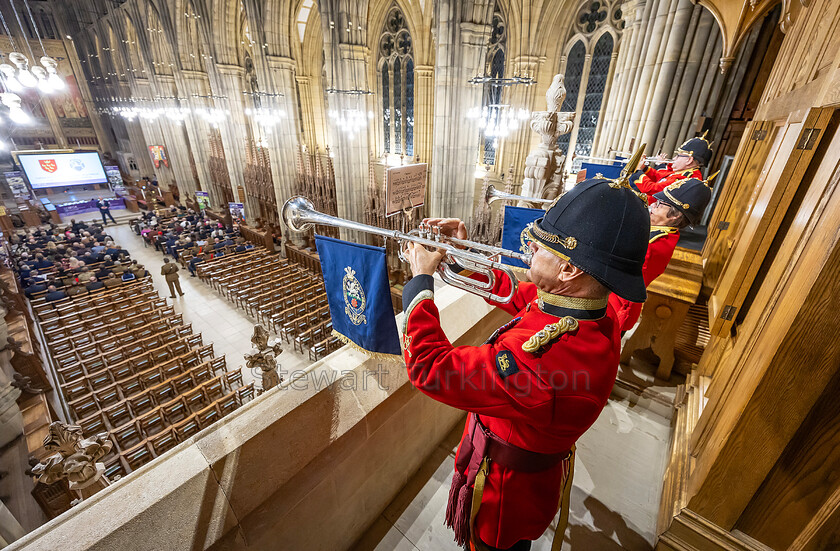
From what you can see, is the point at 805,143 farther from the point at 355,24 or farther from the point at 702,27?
the point at 355,24

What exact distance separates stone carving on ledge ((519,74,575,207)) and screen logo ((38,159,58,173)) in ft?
114

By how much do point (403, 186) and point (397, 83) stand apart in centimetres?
1774

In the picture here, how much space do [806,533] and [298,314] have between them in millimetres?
9972

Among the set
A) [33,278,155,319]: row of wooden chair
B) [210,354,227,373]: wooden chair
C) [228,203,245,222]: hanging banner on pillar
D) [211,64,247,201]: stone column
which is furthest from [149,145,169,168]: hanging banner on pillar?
[210,354,227,373]: wooden chair

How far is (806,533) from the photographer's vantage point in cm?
151

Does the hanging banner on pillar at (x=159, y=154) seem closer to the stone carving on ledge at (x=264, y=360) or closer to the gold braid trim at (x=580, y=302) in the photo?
the stone carving on ledge at (x=264, y=360)

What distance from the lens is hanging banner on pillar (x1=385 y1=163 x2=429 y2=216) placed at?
525 cm

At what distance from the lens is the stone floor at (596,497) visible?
2320mm

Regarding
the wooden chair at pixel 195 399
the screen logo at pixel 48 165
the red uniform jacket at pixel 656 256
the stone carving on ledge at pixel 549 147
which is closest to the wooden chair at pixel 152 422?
the wooden chair at pixel 195 399

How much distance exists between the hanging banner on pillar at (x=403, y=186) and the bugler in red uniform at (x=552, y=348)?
397cm

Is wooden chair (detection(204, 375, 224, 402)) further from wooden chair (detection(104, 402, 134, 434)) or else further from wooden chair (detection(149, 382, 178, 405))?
wooden chair (detection(104, 402, 134, 434))

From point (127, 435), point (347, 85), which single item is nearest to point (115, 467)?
point (127, 435)

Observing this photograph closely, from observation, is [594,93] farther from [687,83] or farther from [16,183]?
[16,183]

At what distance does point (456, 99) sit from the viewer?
9.18 m
